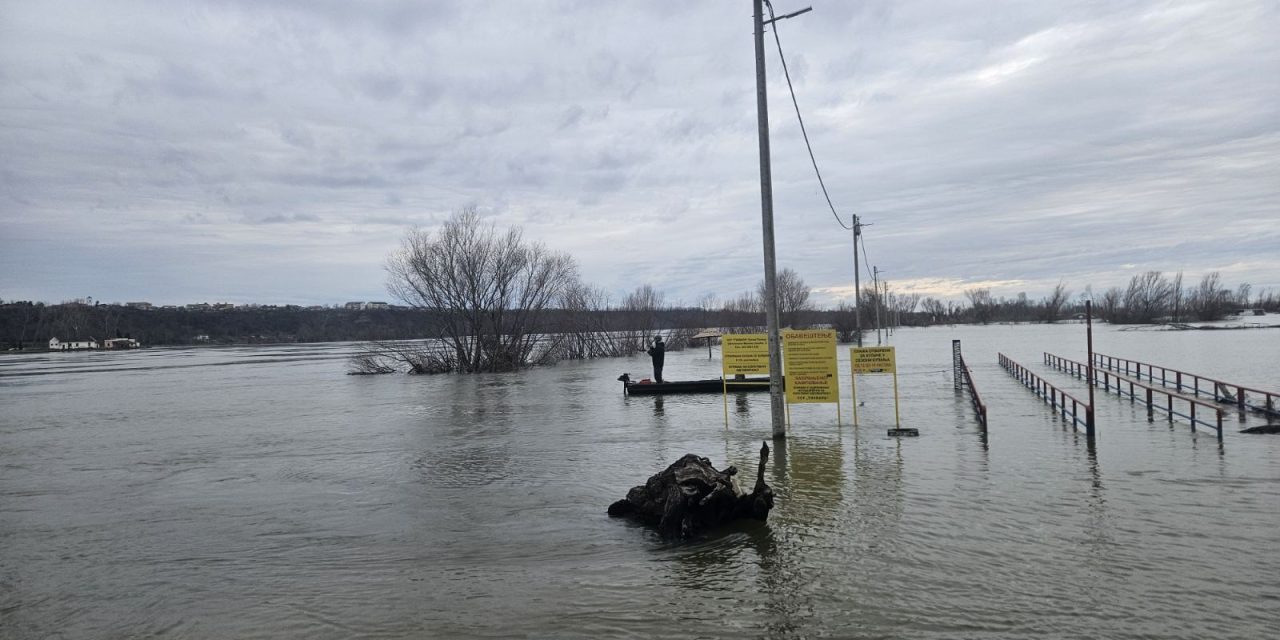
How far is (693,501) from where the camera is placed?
24.4ft

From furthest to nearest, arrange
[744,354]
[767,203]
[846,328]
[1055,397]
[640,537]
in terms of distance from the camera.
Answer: [846,328] < [1055,397] < [744,354] < [767,203] < [640,537]

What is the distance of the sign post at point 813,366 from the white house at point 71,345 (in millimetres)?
147866

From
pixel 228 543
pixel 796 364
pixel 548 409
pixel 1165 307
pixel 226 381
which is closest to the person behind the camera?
pixel 228 543

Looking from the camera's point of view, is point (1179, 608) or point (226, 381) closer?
point (1179, 608)

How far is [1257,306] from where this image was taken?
161625 mm

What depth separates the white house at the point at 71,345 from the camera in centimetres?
12812

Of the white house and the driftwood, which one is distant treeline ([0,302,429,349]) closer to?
the white house

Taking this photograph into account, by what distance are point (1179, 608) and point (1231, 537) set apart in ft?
7.32

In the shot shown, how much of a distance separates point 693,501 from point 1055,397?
13042 millimetres

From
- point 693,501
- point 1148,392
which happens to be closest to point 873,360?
point 1148,392

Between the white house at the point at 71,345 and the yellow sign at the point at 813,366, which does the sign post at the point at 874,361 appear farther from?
the white house at the point at 71,345

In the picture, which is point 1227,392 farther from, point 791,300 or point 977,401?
point 791,300

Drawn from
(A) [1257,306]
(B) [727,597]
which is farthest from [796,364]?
(A) [1257,306]

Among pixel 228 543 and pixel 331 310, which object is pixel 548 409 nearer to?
pixel 228 543
